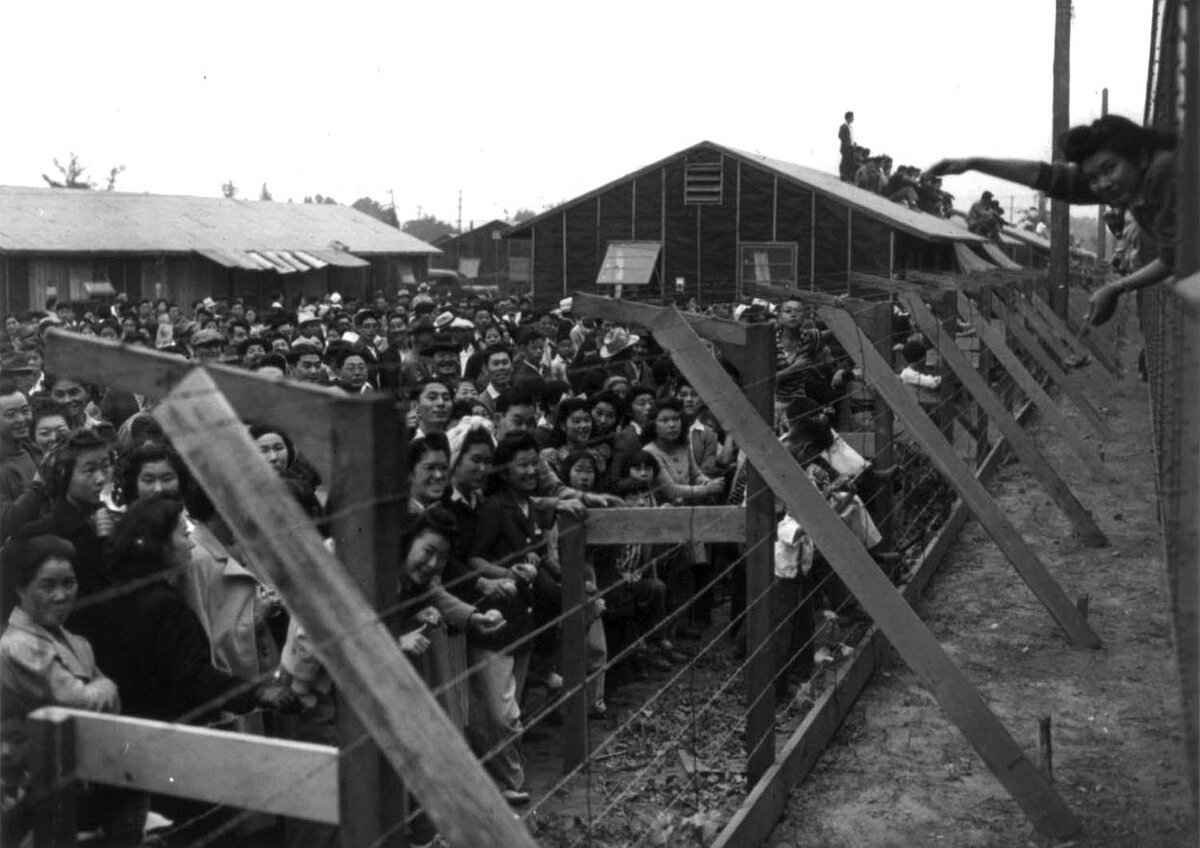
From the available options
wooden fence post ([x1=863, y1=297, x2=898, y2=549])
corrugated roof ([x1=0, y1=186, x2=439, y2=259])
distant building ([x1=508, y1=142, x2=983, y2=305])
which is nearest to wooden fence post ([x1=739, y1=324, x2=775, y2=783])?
wooden fence post ([x1=863, y1=297, x2=898, y2=549])

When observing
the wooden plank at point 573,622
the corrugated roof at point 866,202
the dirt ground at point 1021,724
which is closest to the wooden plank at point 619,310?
the wooden plank at point 573,622

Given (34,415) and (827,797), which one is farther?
(34,415)

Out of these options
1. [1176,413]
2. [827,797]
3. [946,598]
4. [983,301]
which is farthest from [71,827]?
[983,301]

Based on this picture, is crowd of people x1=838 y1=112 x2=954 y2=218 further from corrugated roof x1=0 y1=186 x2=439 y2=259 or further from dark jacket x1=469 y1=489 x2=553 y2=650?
dark jacket x1=469 y1=489 x2=553 y2=650

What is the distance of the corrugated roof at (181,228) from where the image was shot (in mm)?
30531

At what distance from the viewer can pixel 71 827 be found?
10.2 feet

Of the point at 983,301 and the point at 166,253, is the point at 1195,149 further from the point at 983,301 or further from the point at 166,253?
the point at 166,253

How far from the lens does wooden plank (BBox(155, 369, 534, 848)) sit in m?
2.46

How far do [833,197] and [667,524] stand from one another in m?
26.1

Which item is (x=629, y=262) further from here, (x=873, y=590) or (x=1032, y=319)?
(x=873, y=590)

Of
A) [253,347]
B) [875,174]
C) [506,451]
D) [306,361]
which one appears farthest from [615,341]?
[875,174]

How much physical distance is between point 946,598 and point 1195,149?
585cm

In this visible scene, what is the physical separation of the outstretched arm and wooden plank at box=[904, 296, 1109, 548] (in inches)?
161

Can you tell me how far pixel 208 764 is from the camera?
9.09 feet
